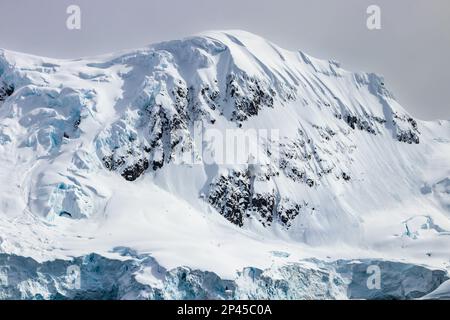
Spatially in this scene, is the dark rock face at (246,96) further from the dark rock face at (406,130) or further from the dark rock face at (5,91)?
the dark rock face at (5,91)

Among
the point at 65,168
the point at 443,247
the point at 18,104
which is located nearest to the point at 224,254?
the point at 65,168

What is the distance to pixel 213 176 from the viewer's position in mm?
124062

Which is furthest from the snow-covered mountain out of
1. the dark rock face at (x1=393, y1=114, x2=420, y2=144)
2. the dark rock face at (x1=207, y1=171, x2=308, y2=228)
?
the dark rock face at (x1=393, y1=114, x2=420, y2=144)

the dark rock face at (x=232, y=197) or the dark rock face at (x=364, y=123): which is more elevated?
the dark rock face at (x=364, y=123)

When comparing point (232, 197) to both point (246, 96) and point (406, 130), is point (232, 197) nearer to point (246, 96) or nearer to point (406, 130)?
point (246, 96)

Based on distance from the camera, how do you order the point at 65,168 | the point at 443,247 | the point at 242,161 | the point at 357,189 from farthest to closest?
the point at 357,189 < the point at 242,161 < the point at 443,247 < the point at 65,168

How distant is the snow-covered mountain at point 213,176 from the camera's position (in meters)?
95.7

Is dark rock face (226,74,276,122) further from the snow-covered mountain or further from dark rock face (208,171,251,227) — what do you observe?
dark rock face (208,171,251,227)

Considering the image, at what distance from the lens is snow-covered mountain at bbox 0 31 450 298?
314 feet

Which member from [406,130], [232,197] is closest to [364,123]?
[406,130]

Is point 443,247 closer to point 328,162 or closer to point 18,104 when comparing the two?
point 328,162

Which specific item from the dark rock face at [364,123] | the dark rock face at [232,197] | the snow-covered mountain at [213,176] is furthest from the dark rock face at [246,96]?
the dark rock face at [364,123]

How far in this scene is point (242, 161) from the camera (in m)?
127

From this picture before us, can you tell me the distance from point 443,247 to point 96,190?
55199mm
